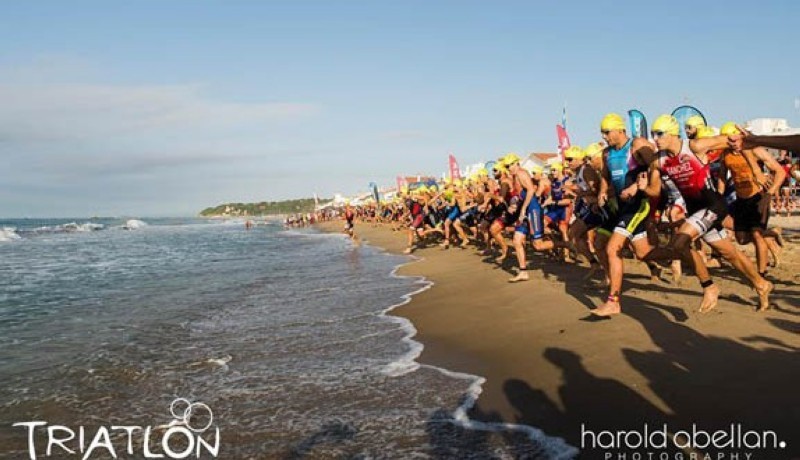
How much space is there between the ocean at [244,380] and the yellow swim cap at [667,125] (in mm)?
3149

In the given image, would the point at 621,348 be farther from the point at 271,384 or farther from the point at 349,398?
the point at 271,384

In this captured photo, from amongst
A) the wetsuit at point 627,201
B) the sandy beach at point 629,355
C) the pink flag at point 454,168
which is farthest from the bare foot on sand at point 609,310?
the pink flag at point 454,168

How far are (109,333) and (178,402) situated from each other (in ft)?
11.3

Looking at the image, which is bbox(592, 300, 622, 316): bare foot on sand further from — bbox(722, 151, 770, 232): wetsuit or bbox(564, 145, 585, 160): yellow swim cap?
bbox(564, 145, 585, 160): yellow swim cap

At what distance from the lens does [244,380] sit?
4.96 m

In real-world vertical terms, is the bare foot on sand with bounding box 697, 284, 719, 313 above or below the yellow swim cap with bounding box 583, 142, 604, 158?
below

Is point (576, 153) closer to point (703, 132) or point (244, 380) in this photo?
point (703, 132)

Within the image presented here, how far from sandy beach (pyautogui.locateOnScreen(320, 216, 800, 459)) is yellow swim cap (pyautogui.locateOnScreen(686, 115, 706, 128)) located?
6.27 feet

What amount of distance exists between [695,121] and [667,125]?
0.96 metres

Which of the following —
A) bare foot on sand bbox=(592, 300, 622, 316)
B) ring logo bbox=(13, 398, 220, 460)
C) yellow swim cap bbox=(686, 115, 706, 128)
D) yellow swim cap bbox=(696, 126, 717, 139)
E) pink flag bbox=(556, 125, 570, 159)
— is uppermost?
pink flag bbox=(556, 125, 570, 159)

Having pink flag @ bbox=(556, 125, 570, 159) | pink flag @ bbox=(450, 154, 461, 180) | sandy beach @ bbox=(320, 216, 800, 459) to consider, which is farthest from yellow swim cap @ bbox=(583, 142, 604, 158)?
pink flag @ bbox=(450, 154, 461, 180)

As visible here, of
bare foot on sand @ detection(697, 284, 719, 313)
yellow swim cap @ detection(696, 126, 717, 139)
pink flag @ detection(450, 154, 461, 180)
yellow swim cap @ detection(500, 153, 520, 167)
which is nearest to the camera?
bare foot on sand @ detection(697, 284, 719, 313)

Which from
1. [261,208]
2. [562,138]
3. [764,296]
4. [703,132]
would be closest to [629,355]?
[764,296]

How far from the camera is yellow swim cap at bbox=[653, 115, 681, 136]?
218 inches
